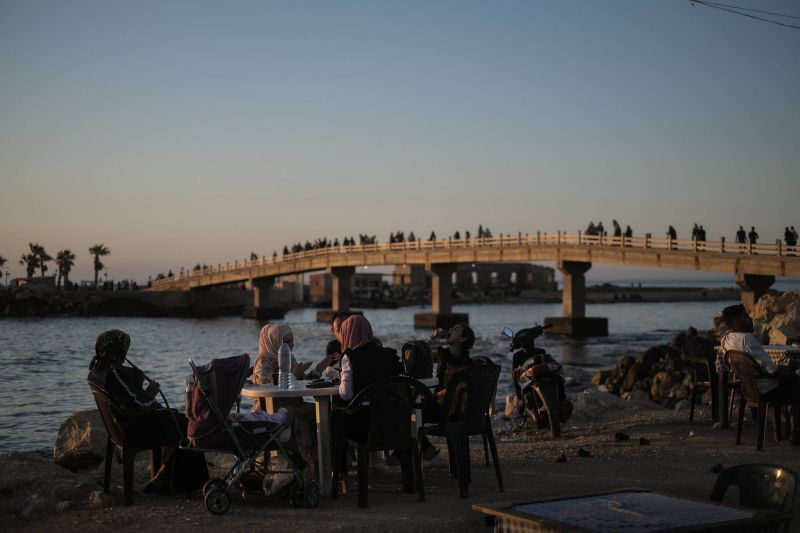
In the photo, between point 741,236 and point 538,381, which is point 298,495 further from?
point 741,236

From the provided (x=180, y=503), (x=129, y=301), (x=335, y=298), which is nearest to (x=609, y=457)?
(x=180, y=503)

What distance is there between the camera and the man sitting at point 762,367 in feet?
26.5

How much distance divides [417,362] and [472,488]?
3.59ft

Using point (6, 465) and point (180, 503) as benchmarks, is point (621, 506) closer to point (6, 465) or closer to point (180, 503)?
point (180, 503)

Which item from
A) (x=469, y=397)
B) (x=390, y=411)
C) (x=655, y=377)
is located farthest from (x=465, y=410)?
(x=655, y=377)

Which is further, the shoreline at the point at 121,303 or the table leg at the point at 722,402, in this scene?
the shoreline at the point at 121,303

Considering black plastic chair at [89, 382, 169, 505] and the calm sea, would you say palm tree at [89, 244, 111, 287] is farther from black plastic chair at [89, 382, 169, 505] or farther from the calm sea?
black plastic chair at [89, 382, 169, 505]

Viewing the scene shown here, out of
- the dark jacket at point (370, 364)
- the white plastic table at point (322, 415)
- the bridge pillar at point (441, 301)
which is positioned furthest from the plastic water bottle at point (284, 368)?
the bridge pillar at point (441, 301)

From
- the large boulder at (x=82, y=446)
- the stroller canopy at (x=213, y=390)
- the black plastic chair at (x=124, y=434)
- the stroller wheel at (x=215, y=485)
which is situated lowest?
the large boulder at (x=82, y=446)

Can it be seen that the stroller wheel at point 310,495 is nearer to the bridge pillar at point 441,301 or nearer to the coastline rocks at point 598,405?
the coastline rocks at point 598,405

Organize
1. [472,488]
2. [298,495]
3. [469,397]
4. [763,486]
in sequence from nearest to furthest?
[763,486]
[298,495]
[469,397]
[472,488]

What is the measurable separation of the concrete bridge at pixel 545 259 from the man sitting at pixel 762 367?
2637 centimetres

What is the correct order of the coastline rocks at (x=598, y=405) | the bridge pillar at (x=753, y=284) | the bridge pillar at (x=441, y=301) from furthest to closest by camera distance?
1. the bridge pillar at (x=441, y=301)
2. the bridge pillar at (x=753, y=284)
3. the coastline rocks at (x=598, y=405)

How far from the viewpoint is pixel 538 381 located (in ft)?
32.0
